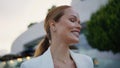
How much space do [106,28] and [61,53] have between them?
15871 millimetres

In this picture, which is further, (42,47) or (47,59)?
(42,47)

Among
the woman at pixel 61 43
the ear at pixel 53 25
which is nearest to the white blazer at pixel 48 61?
the woman at pixel 61 43

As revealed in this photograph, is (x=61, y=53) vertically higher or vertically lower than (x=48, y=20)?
lower

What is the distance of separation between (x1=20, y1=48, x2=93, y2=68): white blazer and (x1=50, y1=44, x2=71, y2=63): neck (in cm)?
3

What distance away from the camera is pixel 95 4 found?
71.0 ft

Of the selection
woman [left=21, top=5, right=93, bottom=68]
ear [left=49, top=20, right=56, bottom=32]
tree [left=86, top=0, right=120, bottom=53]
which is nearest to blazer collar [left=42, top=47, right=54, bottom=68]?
woman [left=21, top=5, right=93, bottom=68]

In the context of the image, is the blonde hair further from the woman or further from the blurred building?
the blurred building

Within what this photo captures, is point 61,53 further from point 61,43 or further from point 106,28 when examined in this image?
point 106,28

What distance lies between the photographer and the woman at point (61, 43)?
1547 mm

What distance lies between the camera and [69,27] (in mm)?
1563

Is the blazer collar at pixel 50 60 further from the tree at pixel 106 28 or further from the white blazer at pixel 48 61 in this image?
the tree at pixel 106 28

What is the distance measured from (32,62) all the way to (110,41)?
1542cm

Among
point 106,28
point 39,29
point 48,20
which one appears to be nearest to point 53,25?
point 48,20

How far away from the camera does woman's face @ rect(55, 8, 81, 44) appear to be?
1.55 meters
